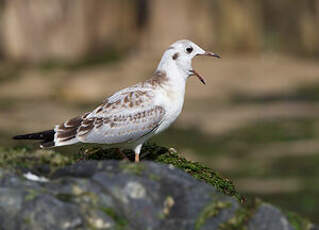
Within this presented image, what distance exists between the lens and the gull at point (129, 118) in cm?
753

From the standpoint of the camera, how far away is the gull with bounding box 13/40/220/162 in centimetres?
753

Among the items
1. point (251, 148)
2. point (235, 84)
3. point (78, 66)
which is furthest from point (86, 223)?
point (78, 66)

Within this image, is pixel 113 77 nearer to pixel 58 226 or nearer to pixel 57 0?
pixel 57 0

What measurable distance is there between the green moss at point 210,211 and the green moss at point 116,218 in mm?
420

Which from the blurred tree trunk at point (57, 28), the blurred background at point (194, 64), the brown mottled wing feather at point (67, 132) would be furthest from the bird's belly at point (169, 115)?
the blurred tree trunk at point (57, 28)

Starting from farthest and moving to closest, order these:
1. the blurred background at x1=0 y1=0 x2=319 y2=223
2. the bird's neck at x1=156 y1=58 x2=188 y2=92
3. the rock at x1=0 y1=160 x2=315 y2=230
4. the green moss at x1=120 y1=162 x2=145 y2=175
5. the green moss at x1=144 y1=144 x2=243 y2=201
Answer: the blurred background at x1=0 y1=0 x2=319 y2=223
the bird's neck at x1=156 y1=58 x2=188 y2=92
the green moss at x1=144 y1=144 x2=243 y2=201
the green moss at x1=120 y1=162 x2=145 y2=175
the rock at x1=0 y1=160 x2=315 y2=230

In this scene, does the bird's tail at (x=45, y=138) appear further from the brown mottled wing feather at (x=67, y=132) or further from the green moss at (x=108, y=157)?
the green moss at (x=108, y=157)

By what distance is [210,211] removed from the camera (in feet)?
16.1

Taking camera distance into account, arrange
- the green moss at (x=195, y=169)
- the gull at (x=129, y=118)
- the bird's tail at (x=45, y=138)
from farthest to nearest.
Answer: the gull at (x=129, y=118) → the bird's tail at (x=45, y=138) → the green moss at (x=195, y=169)

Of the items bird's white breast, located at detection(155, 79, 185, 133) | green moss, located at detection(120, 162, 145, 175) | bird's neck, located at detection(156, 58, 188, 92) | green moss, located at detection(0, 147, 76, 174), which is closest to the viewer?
green moss, located at detection(120, 162, 145, 175)

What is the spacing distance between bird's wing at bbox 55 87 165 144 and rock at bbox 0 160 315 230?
8.06 ft

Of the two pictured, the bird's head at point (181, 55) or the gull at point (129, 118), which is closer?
the gull at point (129, 118)

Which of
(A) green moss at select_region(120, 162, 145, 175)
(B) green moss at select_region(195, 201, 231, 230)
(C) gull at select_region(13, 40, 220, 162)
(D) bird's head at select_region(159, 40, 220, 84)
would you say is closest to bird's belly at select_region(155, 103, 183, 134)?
(C) gull at select_region(13, 40, 220, 162)

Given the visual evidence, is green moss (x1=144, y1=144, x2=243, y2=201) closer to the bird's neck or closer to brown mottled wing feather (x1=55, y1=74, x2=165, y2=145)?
brown mottled wing feather (x1=55, y1=74, x2=165, y2=145)
